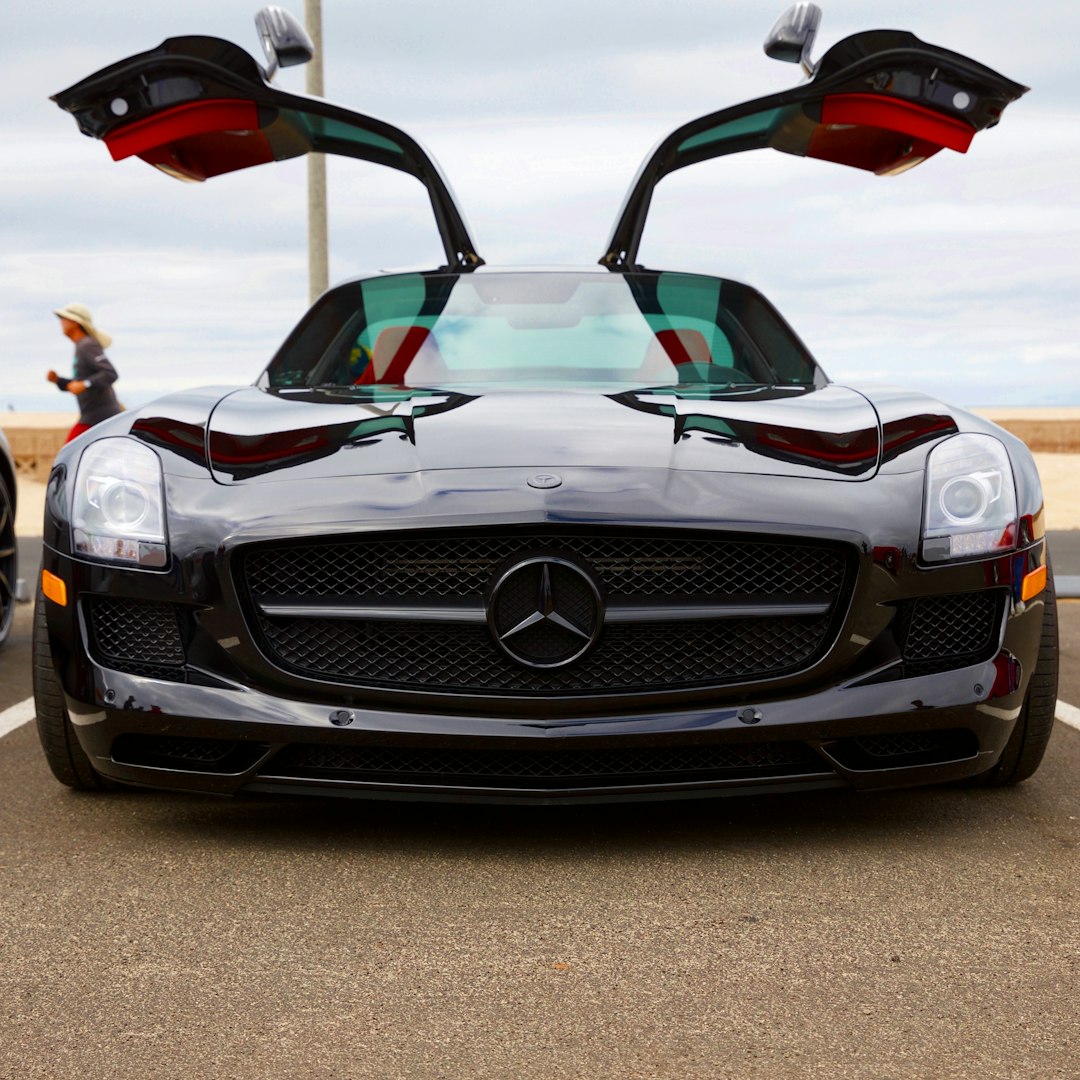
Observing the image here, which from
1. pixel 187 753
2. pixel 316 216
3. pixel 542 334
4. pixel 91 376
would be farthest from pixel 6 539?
pixel 316 216

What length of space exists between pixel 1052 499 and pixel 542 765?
52.8 ft

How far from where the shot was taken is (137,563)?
3.08m

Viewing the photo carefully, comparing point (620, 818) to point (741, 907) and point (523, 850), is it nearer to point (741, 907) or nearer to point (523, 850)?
point (523, 850)

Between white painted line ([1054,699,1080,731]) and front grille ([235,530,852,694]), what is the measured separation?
177cm

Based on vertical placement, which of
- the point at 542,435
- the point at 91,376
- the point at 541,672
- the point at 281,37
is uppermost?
the point at 281,37

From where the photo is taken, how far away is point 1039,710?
3459 mm

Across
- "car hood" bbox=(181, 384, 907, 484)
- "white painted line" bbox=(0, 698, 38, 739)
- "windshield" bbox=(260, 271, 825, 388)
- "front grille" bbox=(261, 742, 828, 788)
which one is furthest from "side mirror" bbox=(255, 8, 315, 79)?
"front grille" bbox=(261, 742, 828, 788)

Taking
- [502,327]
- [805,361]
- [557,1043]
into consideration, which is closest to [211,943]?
[557,1043]

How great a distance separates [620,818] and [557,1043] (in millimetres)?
1211

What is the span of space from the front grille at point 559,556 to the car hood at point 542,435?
178 mm

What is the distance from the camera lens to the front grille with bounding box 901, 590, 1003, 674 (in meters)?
3.05

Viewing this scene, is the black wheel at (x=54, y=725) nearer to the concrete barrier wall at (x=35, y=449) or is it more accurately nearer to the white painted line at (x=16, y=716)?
the white painted line at (x=16, y=716)

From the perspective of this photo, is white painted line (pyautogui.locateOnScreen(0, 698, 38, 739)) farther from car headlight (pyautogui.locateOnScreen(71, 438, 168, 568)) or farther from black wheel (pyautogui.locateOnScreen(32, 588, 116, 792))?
car headlight (pyautogui.locateOnScreen(71, 438, 168, 568))

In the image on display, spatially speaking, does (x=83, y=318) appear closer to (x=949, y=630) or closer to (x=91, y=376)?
(x=91, y=376)
